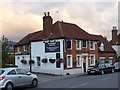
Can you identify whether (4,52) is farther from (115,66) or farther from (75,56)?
(115,66)

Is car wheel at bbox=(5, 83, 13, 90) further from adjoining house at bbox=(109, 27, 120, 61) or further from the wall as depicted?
adjoining house at bbox=(109, 27, 120, 61)

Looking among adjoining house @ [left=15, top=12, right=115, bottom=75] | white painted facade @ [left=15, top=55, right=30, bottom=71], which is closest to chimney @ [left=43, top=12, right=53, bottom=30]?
adjoining house @ [left=15, top=12, right=115, bottom=75]

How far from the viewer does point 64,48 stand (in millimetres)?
35531

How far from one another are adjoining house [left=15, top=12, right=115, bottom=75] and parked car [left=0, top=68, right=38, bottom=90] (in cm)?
1644

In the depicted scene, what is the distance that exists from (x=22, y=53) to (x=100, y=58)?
42.7ft

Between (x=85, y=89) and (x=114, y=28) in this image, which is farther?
(x=114, y=28)

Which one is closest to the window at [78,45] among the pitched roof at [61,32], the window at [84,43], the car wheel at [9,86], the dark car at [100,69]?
the pitched roof at [61,32]

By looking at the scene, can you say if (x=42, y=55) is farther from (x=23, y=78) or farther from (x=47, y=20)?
(x=23, y=78)

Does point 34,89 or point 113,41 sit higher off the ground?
point 113,41

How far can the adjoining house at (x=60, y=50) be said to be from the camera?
35812mm

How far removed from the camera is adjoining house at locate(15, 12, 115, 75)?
35812 mm

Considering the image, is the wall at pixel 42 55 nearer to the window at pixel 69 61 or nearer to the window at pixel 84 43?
the window at pixel 69 61

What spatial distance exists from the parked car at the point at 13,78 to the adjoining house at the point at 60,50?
16.4 metres

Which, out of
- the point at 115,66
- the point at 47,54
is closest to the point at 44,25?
the point at 47,54
